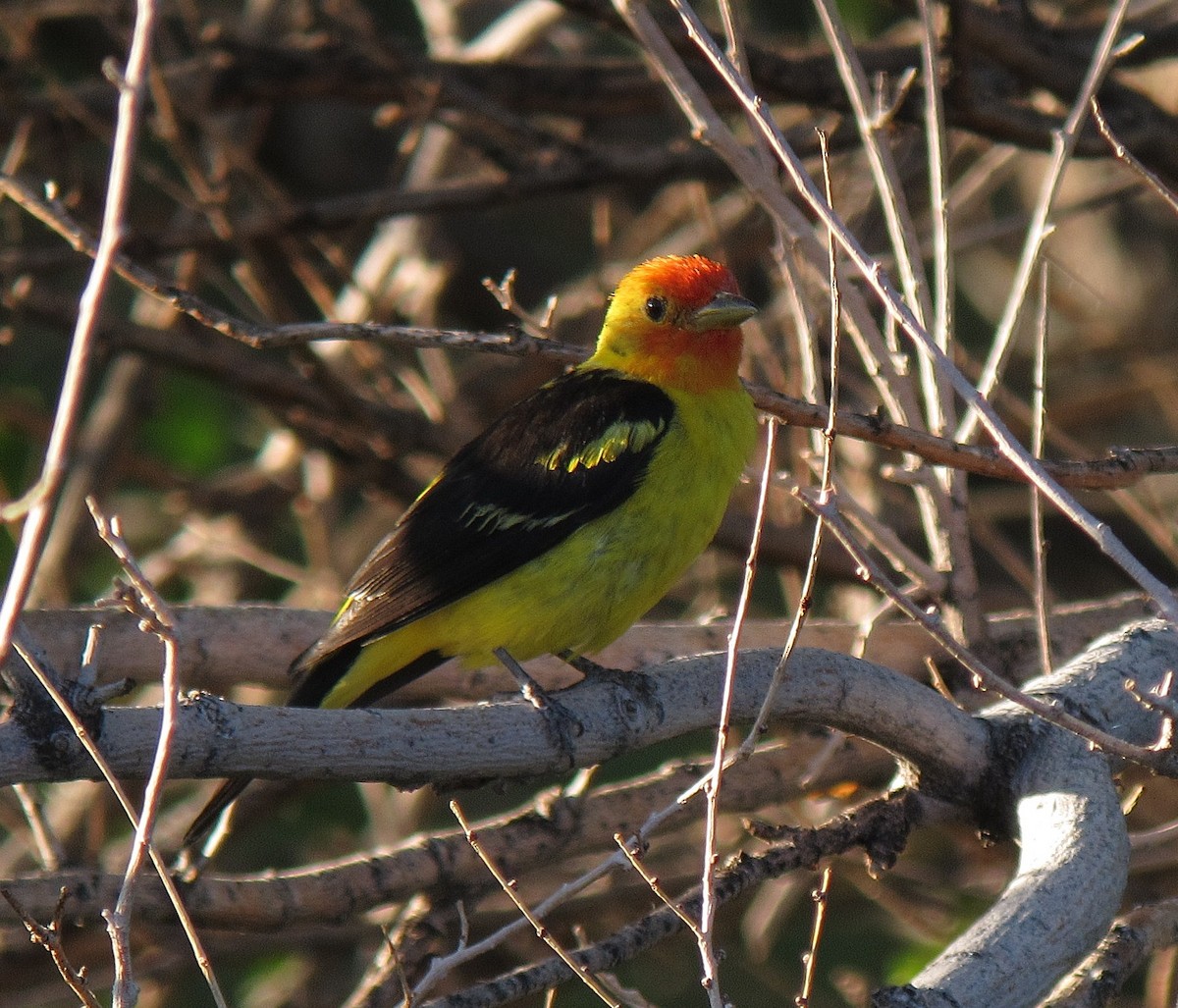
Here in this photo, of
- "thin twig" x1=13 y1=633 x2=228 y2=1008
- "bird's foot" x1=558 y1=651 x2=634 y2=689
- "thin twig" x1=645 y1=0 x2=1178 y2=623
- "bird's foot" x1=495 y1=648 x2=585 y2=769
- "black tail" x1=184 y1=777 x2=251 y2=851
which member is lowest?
"black tail" x1=184 y1=777 x2=251 y2=851

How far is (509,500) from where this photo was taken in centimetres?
454

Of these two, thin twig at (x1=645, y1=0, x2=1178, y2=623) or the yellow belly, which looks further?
the yellow belly

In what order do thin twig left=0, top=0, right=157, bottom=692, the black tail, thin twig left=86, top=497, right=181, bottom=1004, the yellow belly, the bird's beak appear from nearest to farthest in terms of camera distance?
thin twig left=0, top=0, right=157, bottom=692, thin twig left=86, top=497, right=181, bottom=1004, the black tail, the yellow belly, the bird's beak

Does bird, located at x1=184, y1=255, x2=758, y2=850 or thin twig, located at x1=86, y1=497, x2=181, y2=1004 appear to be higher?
thin twig, located at x1=86, y1=497, x2=181, y2=1004

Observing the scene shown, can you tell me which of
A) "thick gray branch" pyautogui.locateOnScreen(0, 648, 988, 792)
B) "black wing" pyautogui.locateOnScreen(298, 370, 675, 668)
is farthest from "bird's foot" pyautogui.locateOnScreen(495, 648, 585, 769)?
"black wing" pyautogui.locateOnScreen(298, 370, 675, 668)

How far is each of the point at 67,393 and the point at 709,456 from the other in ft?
9.52

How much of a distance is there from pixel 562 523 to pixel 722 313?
855mm

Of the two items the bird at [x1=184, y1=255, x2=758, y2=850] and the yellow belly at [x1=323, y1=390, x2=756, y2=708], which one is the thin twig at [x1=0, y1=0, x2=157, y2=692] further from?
the yellow belly at [x1=323, y1=390, x2=756, y2=708]

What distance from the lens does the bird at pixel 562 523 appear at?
431cm

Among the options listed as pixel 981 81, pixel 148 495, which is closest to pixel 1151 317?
pixel 981 81

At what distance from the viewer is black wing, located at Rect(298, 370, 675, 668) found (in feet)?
14.4

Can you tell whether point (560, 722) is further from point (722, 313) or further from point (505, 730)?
point (722, 313)

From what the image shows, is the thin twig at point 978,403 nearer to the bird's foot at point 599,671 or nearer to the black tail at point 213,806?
the bird's foot at point 599,671

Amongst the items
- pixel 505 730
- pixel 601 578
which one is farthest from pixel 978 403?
pixel 601 578
